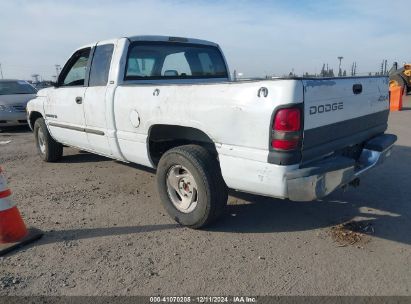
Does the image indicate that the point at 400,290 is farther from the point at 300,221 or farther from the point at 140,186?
the point at 140,186

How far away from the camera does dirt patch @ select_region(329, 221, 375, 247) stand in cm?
338

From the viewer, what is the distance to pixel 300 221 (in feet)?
12.6

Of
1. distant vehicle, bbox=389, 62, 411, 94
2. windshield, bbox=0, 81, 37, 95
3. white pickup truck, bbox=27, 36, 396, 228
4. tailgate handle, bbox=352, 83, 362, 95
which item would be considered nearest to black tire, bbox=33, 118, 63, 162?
white pickup truck, bbox=27, 36, 396, 228

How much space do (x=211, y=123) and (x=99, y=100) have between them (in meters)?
1.91

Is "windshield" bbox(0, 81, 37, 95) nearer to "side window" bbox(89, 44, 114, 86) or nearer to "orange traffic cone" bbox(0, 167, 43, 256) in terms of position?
"side window" bbox(89, 44, 114, 86)

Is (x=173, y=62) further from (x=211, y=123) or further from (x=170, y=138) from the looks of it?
(x=211, y=123)

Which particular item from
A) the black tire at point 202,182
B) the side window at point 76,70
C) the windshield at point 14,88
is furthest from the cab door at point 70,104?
the windshield at point 14,88

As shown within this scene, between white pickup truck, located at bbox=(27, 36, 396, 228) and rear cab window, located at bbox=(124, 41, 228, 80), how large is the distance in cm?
2

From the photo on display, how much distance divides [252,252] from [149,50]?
9.46 feet

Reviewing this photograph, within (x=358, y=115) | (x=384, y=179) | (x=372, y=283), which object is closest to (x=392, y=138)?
(x=358, y=115)

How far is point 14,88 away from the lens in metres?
12.0

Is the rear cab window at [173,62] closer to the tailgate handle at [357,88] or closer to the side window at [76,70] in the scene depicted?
the side window at [76,70]

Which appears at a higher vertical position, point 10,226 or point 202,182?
point 202,182

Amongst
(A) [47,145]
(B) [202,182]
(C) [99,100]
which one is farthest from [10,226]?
(A) [47,145]
